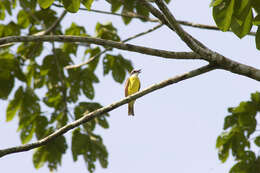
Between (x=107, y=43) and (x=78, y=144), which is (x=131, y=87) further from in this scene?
(x=107, y=43)

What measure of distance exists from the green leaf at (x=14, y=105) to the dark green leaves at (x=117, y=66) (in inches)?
55.9

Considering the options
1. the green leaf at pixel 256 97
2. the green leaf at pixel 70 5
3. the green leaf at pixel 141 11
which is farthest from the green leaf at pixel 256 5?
the green leaf at pixel 141 11

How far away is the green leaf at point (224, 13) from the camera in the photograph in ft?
8.89

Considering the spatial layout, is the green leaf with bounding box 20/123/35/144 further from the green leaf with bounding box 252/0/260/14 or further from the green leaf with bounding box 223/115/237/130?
the green leaf with bounding box 252/0/260/14

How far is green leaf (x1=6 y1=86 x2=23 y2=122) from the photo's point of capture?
22.6 ft

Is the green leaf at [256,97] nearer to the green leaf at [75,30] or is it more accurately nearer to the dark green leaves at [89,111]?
the dark green leaves at [89,111]

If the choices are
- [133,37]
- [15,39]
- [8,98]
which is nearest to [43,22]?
[8,98]

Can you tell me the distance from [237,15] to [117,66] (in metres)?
4.45

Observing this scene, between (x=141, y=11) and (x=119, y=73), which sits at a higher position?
(x=119, y=73)

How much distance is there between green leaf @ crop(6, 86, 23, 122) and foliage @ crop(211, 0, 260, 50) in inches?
188

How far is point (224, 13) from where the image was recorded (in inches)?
108

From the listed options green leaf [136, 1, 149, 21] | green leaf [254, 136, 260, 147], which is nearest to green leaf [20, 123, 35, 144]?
green leaf [136, 1, 149, 21]

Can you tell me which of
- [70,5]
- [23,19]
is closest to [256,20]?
[70,5]

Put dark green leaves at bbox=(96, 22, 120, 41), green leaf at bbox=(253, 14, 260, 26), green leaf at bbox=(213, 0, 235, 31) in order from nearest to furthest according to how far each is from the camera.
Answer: green leaf at bbox=(213, 0, 235, 31) < green leaf at bbox=(253, 14, 260, 26) < dark green leaves at bbox=(96, 22, 120, 41)
